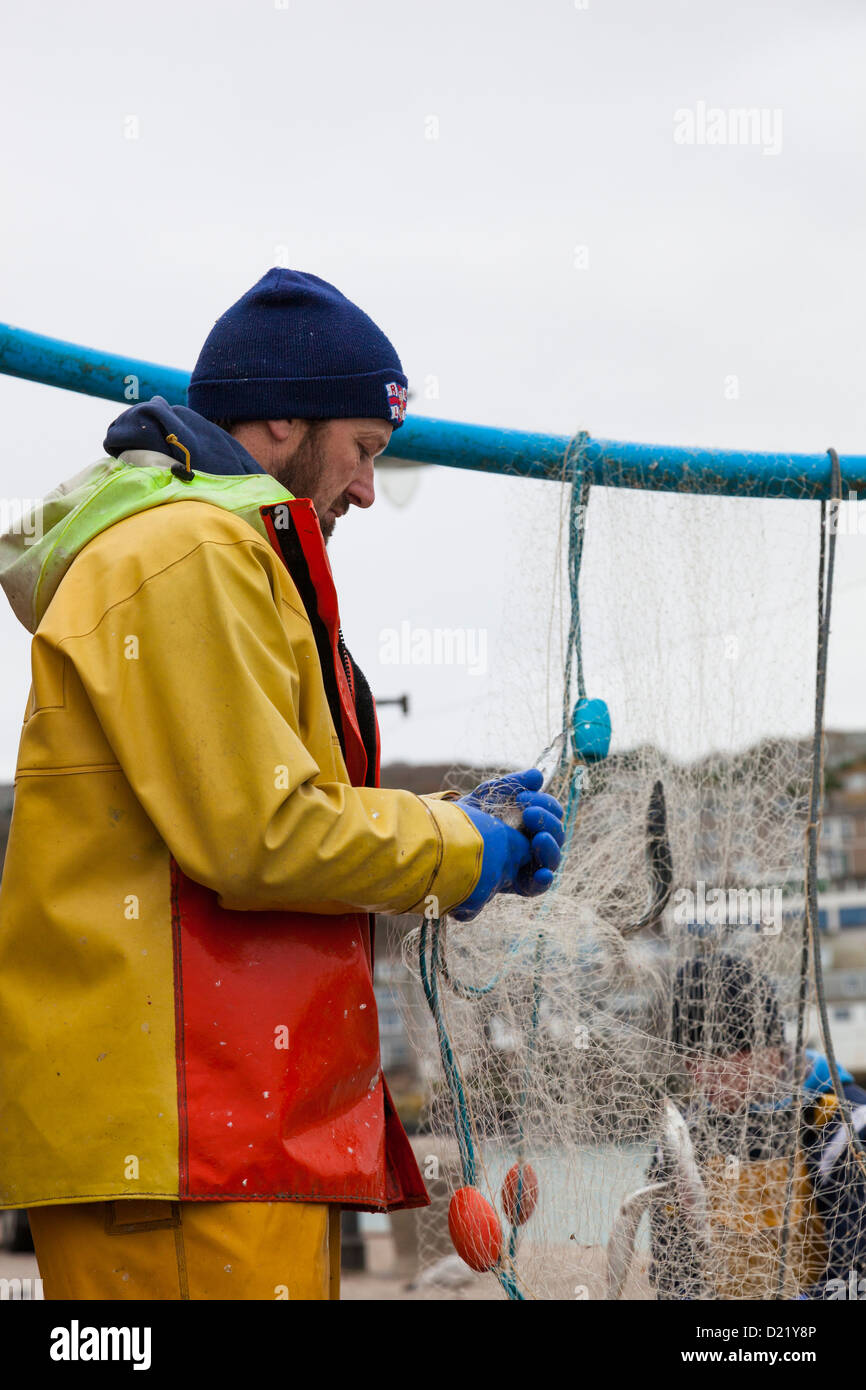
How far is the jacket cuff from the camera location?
6.73 ft

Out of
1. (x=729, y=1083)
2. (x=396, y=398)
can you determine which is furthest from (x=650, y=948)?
(x=396, y=398)

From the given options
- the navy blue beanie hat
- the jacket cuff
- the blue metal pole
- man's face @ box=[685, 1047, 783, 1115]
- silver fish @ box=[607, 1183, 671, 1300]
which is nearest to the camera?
the jacket cuff

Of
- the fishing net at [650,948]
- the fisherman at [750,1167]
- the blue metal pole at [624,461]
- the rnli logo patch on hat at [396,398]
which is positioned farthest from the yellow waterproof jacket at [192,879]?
the blue metal pole at [624,461]

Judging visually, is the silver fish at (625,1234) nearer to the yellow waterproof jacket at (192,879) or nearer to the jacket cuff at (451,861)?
the yellow waterproof jacket at (192,879)

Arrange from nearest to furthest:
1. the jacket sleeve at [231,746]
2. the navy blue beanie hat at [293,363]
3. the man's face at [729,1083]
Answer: the jacket sleeve at [231,746]
the navy blue beanie hat at [293,363]
the man's face at [729,1083]

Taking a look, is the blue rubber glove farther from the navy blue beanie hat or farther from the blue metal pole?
the blue metal pole

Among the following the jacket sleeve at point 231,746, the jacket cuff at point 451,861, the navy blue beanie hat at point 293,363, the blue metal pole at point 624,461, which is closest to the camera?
the jacket sleeve at point 231,746

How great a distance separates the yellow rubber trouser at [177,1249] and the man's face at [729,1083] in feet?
4.55

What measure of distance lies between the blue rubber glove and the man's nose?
52 cm

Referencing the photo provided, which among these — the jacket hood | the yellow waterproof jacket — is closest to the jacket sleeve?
the yellow waterproof jacket

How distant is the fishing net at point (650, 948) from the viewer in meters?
2.95

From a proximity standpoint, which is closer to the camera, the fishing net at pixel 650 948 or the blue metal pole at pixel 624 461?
the fishing net at pixel 650 948
